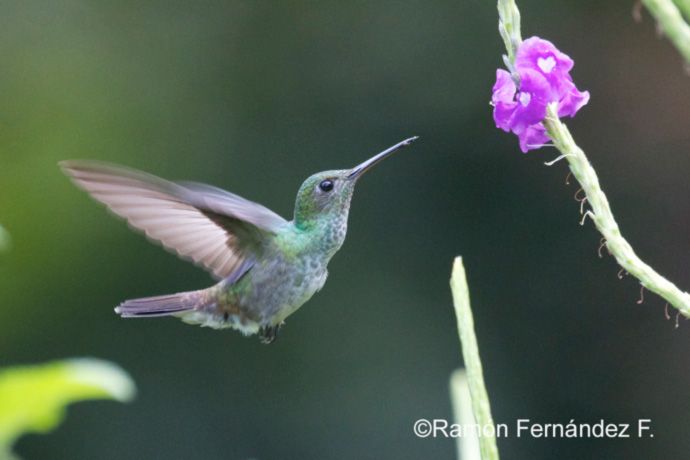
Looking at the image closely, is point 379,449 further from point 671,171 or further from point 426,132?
point 671,171

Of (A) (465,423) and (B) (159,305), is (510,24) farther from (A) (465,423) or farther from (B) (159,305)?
(B) (159,305)

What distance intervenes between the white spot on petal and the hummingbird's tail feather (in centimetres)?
133

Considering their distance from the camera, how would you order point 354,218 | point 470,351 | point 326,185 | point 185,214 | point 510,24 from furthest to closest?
point 354,218
point 326,185
point 185,214
point 510,24
point 470,351

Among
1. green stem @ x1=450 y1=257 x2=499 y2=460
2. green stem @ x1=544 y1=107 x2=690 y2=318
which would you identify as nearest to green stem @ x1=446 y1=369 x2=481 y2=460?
green stem @ x1=450 y1=257 x2=499 y2=460

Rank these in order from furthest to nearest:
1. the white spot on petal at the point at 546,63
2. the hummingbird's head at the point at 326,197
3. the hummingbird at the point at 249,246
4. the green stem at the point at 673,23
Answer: the hummingbird's head at the point at 326,197 → the hummingbird at the point at 249,246 → the white spot on petal at the point at 546,63 → the green stem at the point at 673,23

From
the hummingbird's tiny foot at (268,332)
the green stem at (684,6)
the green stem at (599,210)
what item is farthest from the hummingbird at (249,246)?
the green stem at (684,6)

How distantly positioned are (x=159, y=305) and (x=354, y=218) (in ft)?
11.2

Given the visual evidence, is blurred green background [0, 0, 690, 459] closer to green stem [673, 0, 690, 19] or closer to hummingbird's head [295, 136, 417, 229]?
hummingbird's head [295, 136, 417, 229]

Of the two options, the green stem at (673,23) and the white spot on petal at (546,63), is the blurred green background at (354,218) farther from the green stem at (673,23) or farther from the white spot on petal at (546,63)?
the green stem at (673,23)

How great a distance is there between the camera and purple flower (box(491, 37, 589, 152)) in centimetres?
149

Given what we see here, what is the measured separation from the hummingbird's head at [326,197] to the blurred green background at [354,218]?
322cm

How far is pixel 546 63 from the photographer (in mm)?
1494

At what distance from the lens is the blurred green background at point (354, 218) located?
563 centimetres

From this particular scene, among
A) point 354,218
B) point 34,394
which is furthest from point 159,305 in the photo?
point 354,218
